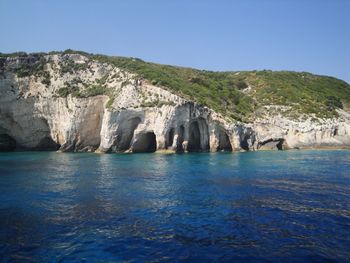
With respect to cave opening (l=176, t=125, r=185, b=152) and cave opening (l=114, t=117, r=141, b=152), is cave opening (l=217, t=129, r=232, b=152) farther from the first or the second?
cave opening (l=114, t=117, r=141, b=152)

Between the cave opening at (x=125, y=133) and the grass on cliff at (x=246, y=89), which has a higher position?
the grass on cliff at (x=246, y=89)

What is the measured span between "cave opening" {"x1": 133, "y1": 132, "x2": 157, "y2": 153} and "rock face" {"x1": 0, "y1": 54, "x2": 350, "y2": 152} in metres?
0.17

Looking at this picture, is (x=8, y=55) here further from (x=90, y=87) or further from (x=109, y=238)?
(x=109, y=238)

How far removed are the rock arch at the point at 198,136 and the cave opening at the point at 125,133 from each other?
970cm

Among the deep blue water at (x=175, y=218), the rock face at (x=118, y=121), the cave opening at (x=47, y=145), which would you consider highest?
the rock face at (x=118, y=121)

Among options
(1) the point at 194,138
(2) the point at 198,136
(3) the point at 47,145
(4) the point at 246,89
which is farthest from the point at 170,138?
(4) the point at 246,89

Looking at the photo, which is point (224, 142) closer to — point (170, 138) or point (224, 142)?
point (224, 142)

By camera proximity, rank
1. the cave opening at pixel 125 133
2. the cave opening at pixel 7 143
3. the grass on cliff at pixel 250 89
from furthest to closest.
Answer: the grass on cliff at pixel 250 89, the cave opening at pixel 7 143, the cave opening at pixel 125 133

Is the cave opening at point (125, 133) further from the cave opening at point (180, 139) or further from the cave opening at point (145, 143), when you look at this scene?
the cave opening at point (180, 139)

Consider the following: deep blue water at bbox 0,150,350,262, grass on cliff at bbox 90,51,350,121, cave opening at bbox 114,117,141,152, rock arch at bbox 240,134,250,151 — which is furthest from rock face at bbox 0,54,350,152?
deep blue water at bbox 0,150,350,262

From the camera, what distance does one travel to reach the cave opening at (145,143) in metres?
54.9

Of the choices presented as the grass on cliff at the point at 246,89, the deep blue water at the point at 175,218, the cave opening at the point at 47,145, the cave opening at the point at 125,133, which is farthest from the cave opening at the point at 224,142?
the deep blue water at the point at 175,218

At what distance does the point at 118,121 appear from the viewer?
53.5m

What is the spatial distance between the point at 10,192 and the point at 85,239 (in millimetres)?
11366
